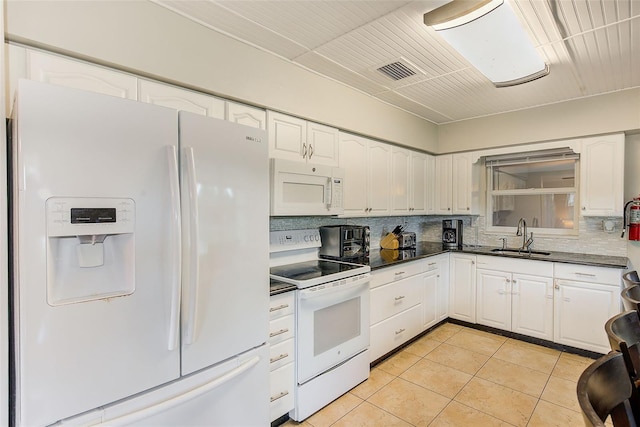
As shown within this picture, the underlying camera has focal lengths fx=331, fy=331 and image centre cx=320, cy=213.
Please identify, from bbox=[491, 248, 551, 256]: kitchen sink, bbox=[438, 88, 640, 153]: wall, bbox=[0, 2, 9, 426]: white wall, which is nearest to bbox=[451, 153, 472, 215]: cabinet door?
bbox=[438, 88, 640, 153]: wall

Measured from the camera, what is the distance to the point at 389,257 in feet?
10.6

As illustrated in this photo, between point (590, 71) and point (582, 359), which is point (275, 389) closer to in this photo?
point (582, 359)

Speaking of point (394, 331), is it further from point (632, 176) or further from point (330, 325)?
point (632, 176)

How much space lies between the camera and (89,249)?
1.20 meters

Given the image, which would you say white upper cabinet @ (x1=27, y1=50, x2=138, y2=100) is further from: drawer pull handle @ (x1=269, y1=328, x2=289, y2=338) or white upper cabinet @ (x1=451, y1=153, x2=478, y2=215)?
white upper cabinet @ (x1=451, y1=153, x2=478, y2=215)

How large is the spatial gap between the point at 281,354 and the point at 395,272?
54.6 inches

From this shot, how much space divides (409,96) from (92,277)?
3028mm

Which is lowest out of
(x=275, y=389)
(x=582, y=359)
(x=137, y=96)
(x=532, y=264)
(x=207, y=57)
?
(x=582, y=359)

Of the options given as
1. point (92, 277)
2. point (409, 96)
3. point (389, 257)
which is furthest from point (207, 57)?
point (389, 257)

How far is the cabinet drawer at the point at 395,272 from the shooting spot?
9.24 ft

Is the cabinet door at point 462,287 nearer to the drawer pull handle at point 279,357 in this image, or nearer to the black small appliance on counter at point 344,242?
the black small appliance on counter at point 344,242

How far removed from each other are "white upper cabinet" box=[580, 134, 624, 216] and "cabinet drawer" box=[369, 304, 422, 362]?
1.98m

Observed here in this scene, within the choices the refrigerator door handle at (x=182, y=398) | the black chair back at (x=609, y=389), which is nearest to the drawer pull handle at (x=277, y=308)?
the refrigerator door handle at (x=182, y=398)

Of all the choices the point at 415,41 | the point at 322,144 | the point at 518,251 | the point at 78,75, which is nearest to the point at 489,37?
the point at 415,41
